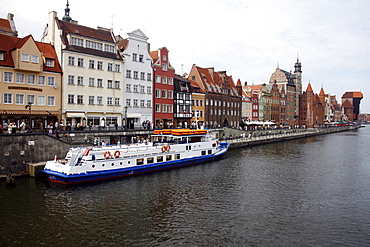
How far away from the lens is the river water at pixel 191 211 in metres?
20.4

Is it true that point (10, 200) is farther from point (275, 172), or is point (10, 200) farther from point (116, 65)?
point (116, 65)

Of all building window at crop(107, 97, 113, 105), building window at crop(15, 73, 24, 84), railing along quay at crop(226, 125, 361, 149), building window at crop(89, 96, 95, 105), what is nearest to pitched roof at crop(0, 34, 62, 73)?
A: building window at crop(15, 73, 24, 84)

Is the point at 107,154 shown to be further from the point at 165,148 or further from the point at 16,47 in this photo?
the point at 16,47

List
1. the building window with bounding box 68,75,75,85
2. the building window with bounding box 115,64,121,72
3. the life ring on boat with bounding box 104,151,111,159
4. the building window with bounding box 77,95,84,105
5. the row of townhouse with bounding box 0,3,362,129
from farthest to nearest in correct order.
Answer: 1. the building window with bounding box 115,64,121,72
2. the building window with bounding box 77,95,84,105
3. the building window with bounding box 68,75,75,85
4. the row of townhouse with bounding box 0,3,362,129
5. the life ring on boat with bounding box 104,151,111,159

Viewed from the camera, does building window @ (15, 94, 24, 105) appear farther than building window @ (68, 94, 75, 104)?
No

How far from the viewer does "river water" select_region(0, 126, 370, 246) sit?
66.8 ft

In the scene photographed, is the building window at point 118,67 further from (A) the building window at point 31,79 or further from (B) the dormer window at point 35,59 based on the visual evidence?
(A) the building window at point 31,79

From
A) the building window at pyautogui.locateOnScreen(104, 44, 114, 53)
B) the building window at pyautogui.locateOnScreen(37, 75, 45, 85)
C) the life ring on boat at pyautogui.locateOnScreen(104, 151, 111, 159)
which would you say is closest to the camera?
the life ring on boat at pyautogui.locateOnScreen(104, 151, 111, 159)

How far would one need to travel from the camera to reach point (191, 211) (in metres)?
25.3

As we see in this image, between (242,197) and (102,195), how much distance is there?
1368 centimetres

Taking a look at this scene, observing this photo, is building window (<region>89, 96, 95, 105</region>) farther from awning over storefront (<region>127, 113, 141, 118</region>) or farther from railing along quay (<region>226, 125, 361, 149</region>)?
railing along quay (<region>226, 125, 361, 149</region>)

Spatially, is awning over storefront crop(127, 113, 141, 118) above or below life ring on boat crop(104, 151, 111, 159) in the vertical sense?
above

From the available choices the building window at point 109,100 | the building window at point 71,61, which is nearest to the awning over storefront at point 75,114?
the building window at point 109,100

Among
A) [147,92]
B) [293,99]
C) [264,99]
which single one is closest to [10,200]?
[147,92]
